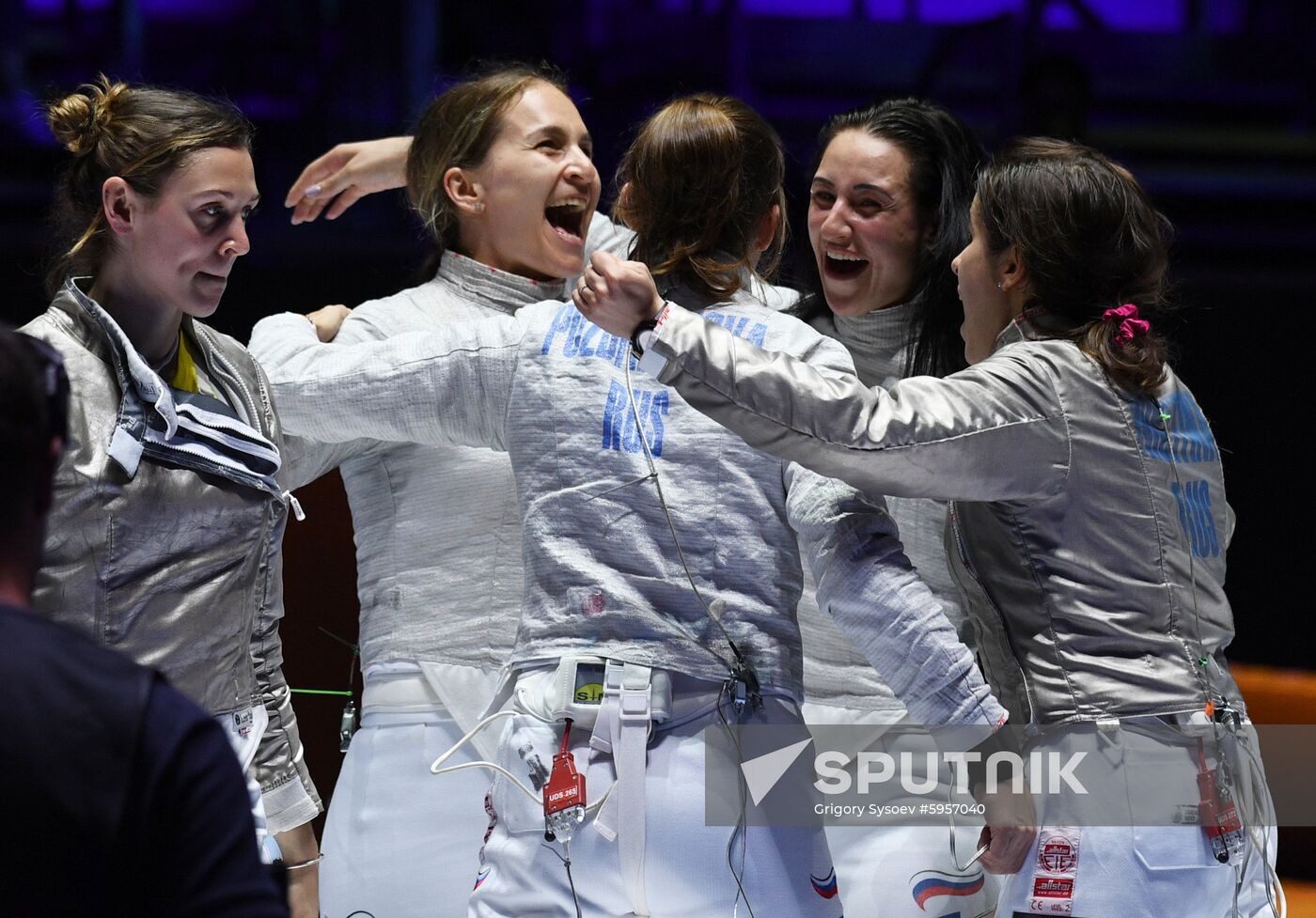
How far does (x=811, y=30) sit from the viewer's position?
4.76 metres

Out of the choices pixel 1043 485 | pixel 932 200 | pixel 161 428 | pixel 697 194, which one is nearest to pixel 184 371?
pixel 161 428

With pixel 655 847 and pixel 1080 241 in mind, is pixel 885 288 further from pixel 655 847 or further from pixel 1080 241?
pixel 655 847

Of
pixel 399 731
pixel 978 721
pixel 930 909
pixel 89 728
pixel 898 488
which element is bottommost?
pixel 930 909

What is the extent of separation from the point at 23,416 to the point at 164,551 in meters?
0.65

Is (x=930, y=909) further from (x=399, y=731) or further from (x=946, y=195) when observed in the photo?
(x=946, y=195)

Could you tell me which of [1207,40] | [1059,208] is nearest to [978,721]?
[1059,208]

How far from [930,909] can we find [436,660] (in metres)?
0.75

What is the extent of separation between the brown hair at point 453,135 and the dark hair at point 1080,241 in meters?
0.82

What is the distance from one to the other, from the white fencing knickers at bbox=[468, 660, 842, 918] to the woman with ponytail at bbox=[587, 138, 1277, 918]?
272 millimetres

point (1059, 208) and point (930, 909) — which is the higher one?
point (1059, 208)

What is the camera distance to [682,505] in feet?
5.79

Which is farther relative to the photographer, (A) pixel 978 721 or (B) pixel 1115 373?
(B) pixel 1115 373

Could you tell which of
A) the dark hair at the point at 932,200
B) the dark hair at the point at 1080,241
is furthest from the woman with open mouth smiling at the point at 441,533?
the dark hair at the point at 1080,241

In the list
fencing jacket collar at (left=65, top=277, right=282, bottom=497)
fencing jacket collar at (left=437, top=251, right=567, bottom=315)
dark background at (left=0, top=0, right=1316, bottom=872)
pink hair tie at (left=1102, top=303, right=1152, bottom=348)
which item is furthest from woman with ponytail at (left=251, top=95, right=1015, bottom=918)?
dark background at (left=0, top=0, right=1316, bottom=872)
